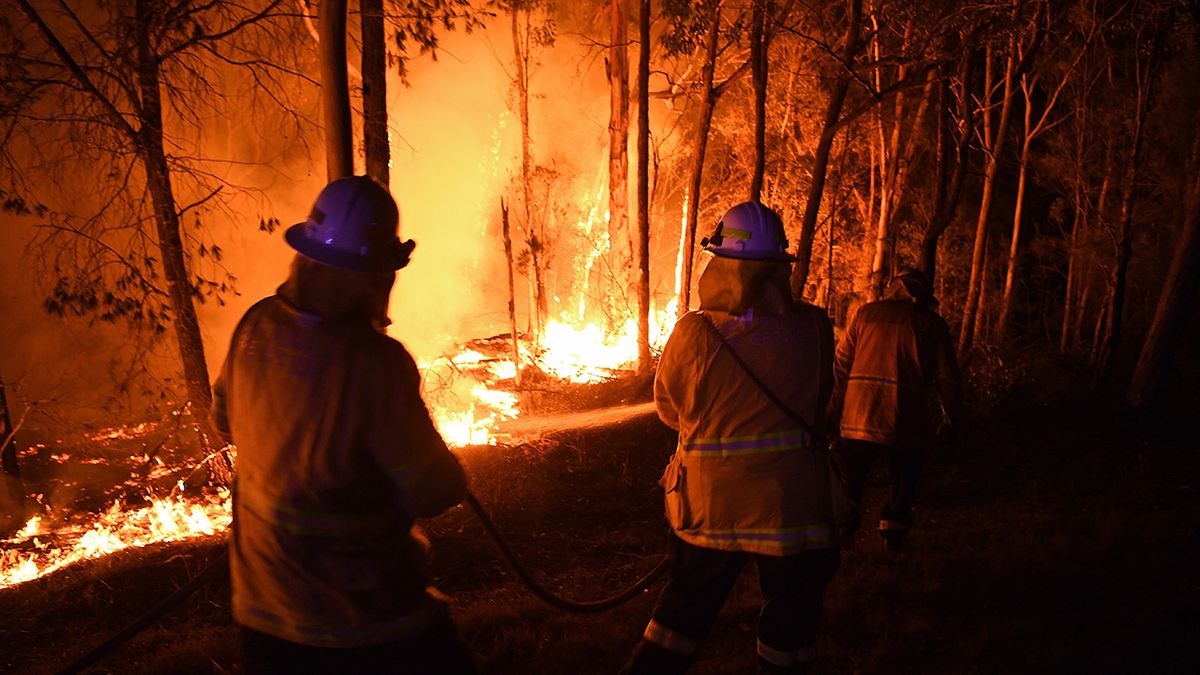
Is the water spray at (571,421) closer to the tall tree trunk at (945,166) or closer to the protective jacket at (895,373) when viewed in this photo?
the tall tree trunk at (945,166)

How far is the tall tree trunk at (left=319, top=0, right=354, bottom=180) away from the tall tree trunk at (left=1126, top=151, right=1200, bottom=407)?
12.0 meters

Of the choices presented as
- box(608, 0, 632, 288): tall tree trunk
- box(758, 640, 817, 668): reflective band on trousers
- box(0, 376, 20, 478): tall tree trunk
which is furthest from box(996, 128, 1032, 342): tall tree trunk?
box(0, 376, 20, 478): tall tree trunk

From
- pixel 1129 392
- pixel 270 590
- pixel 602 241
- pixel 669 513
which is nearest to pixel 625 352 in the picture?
pixel 602 241

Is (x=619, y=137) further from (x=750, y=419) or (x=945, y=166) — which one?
(x=750, y=419)

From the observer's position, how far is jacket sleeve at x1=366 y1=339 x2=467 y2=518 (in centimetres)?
189

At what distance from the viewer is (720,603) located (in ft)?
9.65

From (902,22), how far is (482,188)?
60.2 feet

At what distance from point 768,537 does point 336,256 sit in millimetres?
1849

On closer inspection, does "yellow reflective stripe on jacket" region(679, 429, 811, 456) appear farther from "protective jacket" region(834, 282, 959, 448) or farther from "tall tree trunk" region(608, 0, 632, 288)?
"tall tree trunk" region(608, 0, 632, 288)

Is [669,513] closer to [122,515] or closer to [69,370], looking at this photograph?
[122,515]

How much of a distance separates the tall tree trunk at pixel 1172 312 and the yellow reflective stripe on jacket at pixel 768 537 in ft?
37.4

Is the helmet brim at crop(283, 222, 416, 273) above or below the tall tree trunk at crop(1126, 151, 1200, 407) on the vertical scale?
above

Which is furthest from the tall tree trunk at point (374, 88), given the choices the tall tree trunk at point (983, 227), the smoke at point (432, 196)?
the smoke at point (432, 196)

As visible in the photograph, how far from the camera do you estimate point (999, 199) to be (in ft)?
86.9
